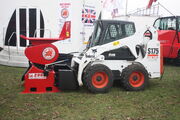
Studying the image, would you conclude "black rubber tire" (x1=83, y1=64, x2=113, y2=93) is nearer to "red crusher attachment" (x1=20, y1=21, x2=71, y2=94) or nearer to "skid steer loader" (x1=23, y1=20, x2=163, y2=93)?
"skid steer loader" (x1=23, y1=20, x2=163, y2=93)

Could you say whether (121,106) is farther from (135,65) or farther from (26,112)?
(26,112)

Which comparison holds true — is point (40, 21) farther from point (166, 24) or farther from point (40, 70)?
point (166, 24)

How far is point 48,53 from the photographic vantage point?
227 inches

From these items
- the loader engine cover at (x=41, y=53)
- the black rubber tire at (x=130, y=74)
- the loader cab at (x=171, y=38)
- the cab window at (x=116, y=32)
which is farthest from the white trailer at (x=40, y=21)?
the black rubber tire at (x=130, y=74)

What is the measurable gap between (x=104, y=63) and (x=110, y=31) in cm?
84

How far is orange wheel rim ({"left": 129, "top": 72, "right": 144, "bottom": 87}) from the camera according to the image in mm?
6054

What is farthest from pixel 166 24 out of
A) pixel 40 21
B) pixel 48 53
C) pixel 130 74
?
pixel 48 53

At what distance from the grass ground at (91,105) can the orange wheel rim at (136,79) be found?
10.1 inches

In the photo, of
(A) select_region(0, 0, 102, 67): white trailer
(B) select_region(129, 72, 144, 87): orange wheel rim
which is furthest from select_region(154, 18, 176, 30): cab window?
(B) select_region(129, 72, 144, 87): orange wheel rim

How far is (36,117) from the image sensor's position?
171 inches

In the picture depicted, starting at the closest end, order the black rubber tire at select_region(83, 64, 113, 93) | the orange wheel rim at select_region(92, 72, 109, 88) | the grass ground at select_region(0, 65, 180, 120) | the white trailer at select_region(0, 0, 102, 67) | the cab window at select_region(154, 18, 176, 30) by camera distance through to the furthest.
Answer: the grass ground at select_region(0, 65, 180, 120) < the black rubber tire at select_region(83, 64, 113, 93) < the orange wheel rim at select_region(92, 72, 109, 88) < the white trailer at select_region(0, 0, 102, 67) < the cab window at select_region(154, 18, 176, 30)

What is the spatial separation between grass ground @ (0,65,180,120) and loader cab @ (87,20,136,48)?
132cm

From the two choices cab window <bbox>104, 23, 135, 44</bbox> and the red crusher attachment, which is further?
cab window <bbox>104, 23, 135, 44</bbox>

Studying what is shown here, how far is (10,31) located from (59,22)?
2251 mm
